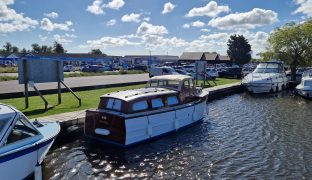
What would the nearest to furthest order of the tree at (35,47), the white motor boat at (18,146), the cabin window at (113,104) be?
the white motor boat at (18,146) < the cabin window at (113,104) < the tree at (35,47)

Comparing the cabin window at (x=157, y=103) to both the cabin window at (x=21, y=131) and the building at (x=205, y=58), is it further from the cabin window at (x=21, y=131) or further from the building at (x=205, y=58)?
the building at (x=205, y=58)

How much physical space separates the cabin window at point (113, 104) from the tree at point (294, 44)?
31.4 m

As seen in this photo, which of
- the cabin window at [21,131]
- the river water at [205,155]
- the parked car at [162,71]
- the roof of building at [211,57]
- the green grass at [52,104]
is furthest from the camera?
the roof of building at [211,57]

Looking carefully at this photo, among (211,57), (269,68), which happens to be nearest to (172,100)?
(269,68)

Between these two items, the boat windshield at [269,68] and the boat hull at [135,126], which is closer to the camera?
the boat hull at [135,126]

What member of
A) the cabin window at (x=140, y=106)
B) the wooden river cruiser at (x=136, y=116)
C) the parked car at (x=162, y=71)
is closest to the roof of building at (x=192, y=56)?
the parked car at (x=162, y=71)

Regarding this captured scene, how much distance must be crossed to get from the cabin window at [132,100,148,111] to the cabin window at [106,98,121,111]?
1.89 ft

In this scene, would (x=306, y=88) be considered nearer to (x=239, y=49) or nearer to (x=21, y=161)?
(x=21, y=161)

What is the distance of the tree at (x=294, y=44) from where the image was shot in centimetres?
3712

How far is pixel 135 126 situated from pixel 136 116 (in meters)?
0.40

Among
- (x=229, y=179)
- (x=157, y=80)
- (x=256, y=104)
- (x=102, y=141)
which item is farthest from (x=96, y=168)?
(x=256, y=104)

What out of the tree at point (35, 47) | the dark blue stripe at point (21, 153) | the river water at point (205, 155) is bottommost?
the river water at point (205, 155)

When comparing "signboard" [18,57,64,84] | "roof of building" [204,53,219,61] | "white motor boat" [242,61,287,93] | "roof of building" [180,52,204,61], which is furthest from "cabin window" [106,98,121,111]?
"roof of building" [204,53,219,61]

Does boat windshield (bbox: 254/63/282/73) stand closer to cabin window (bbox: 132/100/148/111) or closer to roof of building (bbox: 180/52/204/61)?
cabin window (bbox: 132/100/148/111)
